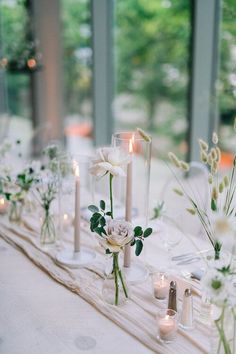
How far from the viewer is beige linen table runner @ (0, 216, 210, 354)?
1.35 meters

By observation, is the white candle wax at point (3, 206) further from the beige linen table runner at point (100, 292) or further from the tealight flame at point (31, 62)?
the tealight flame at point (31, 62)

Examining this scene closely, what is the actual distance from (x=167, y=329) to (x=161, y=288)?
8.7 inches

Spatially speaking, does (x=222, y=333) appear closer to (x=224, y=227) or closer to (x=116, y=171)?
(x=224, y=227)

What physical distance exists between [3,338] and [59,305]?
0.72 feet

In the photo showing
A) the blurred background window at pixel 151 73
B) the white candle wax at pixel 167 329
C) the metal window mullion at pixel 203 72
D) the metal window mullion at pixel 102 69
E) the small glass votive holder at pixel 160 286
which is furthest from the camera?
the blurred background window at pixel 151 73

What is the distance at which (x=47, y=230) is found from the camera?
1.98 metres

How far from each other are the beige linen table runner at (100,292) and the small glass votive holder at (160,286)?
0.9 inches

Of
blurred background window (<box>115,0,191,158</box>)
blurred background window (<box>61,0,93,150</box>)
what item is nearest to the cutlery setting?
blurred background window (<box>115,0,191,158</box>)

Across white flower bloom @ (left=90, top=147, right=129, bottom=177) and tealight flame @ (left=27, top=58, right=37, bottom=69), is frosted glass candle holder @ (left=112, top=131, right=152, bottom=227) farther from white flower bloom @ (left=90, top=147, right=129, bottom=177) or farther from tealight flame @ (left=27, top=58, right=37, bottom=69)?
tealight flame @ (left=27, top=58, right=37, bottom=69)

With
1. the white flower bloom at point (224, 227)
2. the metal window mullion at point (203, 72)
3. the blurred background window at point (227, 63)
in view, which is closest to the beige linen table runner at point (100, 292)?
the white flower bloom at point (224, 227)

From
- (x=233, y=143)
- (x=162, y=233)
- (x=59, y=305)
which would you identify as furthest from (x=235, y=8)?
(x=59, y=305)

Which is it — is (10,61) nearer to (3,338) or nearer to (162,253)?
(162,253)

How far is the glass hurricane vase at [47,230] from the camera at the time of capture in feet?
6.46

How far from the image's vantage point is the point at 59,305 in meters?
1.54
